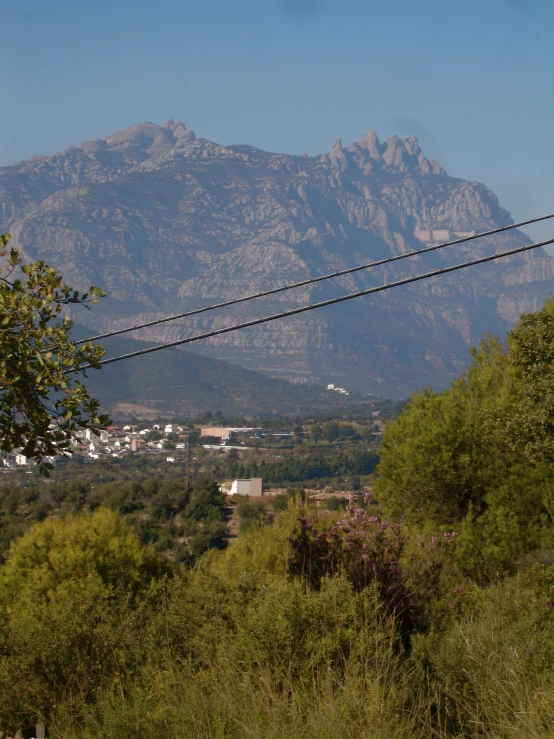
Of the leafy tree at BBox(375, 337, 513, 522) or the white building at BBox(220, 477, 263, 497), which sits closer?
the leafy tree at BBox(375, 337, 513, 522)

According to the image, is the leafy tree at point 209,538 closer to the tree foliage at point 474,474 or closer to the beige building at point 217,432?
the tree foliage at point 474,474

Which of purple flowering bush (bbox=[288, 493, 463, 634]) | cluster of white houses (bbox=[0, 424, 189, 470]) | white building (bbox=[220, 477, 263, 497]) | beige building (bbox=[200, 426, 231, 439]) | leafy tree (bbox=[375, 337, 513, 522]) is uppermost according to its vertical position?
beige building (bbox=[200, 426, 231, 439])

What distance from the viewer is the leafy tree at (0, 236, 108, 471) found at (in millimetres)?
7086

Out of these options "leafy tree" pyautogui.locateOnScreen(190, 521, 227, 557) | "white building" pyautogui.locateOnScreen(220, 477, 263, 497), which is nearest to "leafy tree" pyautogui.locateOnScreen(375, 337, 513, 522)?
"leafy tree" pyautogui.locateOnScreen(190, 521, 227, 557)

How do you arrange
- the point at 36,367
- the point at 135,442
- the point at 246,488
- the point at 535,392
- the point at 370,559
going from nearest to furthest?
the point at 36,367 → the point at 370,559 → the point at 535,392 → the point at 246,488 → the point at 135,442

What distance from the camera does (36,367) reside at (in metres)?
7.16

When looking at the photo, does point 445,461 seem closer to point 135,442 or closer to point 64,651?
point 64,651

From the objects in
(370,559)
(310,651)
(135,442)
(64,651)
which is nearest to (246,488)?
(370,559)

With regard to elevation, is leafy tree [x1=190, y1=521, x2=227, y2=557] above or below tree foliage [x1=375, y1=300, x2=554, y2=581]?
below

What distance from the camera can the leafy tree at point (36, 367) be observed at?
7.09m

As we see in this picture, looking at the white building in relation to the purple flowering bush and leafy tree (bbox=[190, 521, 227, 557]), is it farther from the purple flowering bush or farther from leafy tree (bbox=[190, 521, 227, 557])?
the purple flowering bush

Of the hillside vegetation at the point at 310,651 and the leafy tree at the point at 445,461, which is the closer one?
the hillside vegetation at the point at 310,651

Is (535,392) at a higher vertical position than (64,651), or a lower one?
higher

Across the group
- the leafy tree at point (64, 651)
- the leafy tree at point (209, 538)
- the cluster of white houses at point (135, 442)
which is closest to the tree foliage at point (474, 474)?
the leafy tree at point (64, 651)
